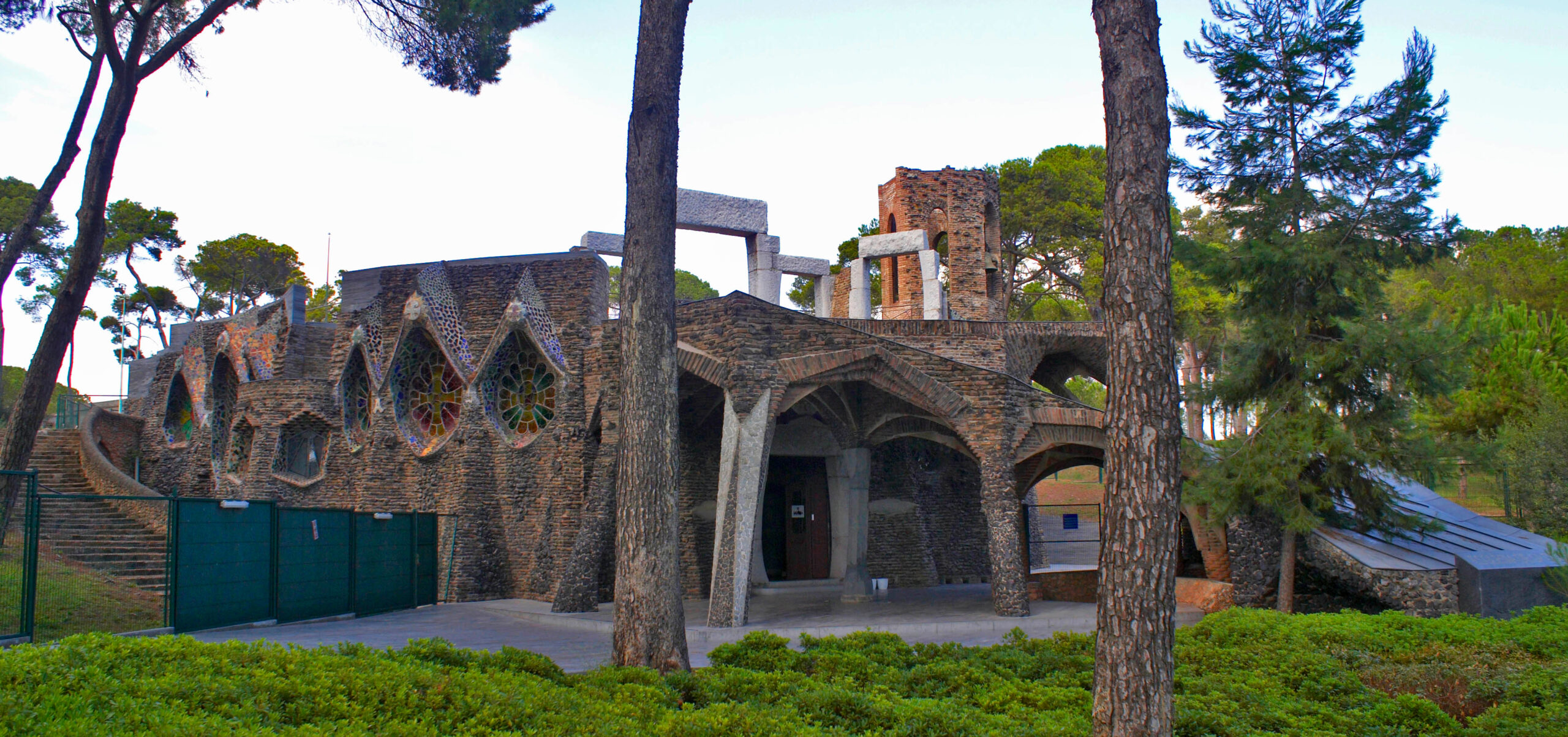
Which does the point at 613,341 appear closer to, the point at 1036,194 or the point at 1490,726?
the point at 1490,726

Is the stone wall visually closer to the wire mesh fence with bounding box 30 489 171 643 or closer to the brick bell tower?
the brick bell tower

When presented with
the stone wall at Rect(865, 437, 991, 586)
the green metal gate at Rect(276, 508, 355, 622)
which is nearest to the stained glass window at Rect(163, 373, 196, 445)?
the green metal gate at Rect(276, 508, 355, 622)

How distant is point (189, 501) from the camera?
414 inches

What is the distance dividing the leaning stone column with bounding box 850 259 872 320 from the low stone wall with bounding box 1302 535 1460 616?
10552mm

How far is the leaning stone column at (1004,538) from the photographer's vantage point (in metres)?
12.8

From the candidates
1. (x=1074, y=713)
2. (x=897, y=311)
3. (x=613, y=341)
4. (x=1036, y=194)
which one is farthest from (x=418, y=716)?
(x=1036, y=194)

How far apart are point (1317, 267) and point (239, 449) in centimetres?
2114

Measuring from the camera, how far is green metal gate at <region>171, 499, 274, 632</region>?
1043 cm

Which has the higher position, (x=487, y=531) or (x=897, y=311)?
(x=897, y=311)

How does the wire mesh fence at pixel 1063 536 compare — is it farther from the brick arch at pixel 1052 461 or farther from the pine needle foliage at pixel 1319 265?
the pine needle foliage at pixel 1319 265

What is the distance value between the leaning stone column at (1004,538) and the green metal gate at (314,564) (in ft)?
27.5

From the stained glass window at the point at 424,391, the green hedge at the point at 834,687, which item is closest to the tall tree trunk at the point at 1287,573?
the green hedge at the point at 834,687

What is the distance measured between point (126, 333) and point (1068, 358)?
147 feet

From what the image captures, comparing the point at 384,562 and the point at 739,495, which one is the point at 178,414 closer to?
the point at 384,562
